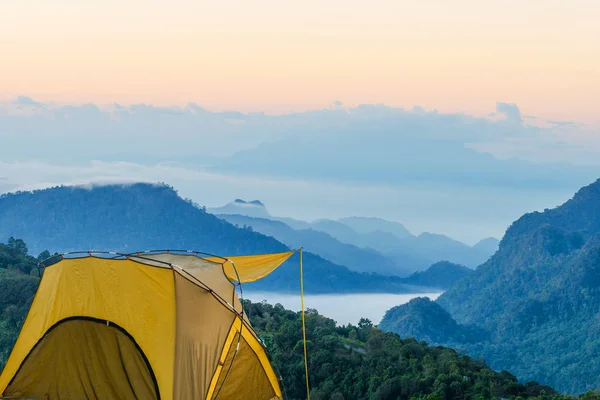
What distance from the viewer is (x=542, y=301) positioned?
12838 centimetres

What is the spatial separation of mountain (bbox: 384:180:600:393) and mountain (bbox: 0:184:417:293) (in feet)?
76.8

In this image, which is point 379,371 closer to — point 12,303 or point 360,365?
point 360,365

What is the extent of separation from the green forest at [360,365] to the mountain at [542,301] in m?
60.6

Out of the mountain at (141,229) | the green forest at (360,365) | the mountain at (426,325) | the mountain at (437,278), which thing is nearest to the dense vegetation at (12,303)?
the green forest at (360,365)

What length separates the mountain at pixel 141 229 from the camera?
557ft

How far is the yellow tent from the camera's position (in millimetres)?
15531

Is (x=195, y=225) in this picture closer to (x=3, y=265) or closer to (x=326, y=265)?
(x=326, y=265)

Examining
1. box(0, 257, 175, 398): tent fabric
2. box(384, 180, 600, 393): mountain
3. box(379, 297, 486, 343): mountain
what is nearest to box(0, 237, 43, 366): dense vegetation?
box(0, 257, 175, 398): tent fabric

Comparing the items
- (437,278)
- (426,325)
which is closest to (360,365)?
(426,325)

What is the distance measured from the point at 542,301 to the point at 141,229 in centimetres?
9483

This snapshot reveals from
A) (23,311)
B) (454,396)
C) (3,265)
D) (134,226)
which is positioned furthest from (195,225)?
(454,396)

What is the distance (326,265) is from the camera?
566 ft

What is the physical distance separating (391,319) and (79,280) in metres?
115

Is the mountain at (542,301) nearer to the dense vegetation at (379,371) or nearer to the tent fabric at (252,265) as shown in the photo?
the dense vegetation at (379,371)
